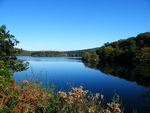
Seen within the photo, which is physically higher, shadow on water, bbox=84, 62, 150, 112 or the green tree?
the green tree

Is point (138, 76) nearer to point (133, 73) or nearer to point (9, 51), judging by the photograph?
point (133, 73)

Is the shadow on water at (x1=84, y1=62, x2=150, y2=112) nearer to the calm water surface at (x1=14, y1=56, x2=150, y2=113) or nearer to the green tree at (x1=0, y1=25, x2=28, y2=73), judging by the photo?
the calm water surface at (x1=14, y1=56, x2=150, y2=113)

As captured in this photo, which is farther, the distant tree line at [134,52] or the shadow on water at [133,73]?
the distant tree line at [134,52]

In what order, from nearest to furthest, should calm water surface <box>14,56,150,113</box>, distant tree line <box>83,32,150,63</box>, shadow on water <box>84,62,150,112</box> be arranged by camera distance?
shadow on water <box>84,62,150,112</box>
calm water surface <box>14,56,150,113</box>
distant tree line <box>83,32,150,63</box>

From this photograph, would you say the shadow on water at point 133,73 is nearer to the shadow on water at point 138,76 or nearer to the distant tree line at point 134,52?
the shadow on water at point 138,76

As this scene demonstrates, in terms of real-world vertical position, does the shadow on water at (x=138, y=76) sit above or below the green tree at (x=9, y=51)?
below

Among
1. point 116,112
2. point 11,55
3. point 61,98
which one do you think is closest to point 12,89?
point 61,98

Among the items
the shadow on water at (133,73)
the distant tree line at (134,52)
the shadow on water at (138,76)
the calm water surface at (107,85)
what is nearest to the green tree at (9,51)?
the calm water surface at (107,85)

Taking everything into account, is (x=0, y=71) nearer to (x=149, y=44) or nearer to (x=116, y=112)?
(x=116, y=112)

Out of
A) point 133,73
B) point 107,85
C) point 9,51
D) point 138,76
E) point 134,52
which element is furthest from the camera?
point 134,52

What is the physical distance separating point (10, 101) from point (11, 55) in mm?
4614

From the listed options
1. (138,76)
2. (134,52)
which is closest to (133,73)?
(138,76)

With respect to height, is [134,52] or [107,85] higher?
[134,52]

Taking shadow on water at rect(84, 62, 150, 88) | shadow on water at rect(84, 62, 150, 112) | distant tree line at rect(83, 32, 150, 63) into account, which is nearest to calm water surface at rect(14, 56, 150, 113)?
shadow on water at rect(84, 62, 150, 112)
